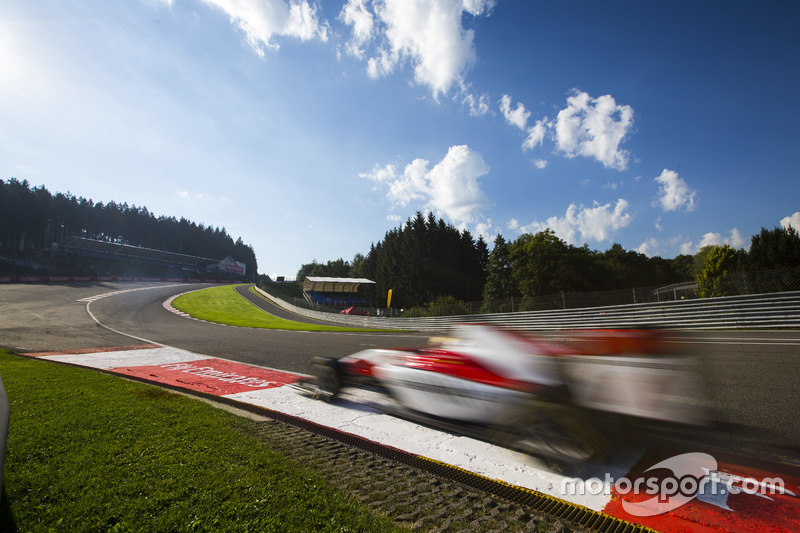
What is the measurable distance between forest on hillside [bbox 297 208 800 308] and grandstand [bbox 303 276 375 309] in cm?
377

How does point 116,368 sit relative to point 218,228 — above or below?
below

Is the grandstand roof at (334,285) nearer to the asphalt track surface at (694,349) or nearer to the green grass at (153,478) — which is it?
the asphalt track surface at (694,349)

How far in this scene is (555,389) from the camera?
115 inches

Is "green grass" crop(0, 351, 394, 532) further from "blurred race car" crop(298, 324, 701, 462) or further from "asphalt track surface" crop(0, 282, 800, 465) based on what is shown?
"asphalt track surface" crop(0, 282, 800, 465)

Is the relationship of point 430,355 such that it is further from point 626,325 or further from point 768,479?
point 626,325

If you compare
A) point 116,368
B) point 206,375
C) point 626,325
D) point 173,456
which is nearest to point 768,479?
point 173,456

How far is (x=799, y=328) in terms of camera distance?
1112 centimetres

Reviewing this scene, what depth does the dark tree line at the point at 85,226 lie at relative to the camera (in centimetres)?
6456

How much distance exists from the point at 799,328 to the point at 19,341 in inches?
981

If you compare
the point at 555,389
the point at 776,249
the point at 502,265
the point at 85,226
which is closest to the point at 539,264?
the point at 502,265

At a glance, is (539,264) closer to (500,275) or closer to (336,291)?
(500,275)

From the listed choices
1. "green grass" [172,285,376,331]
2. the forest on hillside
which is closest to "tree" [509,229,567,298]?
the forest on hillside

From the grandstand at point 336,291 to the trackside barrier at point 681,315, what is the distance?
37.2m

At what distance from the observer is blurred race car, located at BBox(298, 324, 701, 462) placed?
285 cm
